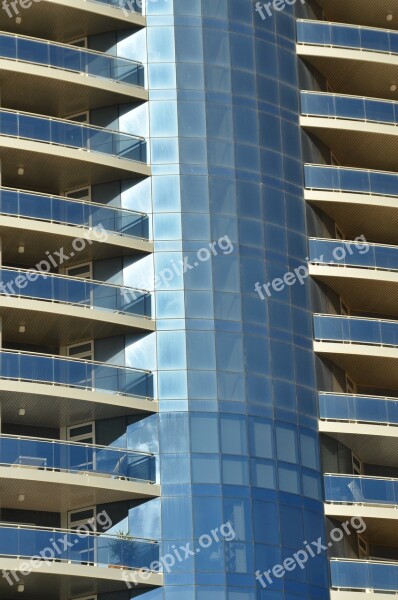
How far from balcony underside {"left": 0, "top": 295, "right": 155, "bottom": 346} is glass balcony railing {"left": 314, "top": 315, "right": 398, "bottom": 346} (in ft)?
23.3

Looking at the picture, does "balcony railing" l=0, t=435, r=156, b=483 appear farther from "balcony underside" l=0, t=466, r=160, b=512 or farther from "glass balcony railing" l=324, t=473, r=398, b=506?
"glass balcony railing" l=324, t=473, r=398, b=506

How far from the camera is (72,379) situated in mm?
65750

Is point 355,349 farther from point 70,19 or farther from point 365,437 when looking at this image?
point 70,19

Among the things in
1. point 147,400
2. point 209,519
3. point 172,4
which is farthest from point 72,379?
point 172,4

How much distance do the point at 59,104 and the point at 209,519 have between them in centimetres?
1874

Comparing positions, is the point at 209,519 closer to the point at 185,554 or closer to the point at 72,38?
the point at 185,554

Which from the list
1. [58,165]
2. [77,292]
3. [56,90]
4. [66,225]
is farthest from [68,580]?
[56,90]

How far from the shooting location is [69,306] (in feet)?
218

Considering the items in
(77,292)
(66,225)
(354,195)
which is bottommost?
(77,292)

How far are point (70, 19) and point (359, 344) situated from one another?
688 inches

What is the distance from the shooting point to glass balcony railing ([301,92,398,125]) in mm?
73812

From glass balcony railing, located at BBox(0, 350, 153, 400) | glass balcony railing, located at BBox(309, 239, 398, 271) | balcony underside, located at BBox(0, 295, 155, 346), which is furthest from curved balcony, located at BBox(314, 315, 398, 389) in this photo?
glass balcony railing, located at BBox(0, 350, 153, 400)

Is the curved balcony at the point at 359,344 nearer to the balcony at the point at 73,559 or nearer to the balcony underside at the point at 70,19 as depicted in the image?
the balcony at the point at 73,559

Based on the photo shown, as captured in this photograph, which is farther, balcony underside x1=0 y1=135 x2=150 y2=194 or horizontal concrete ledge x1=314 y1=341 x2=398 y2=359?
horizontal concrete ledge x1=314 y1=341 x2=398 y2=359
